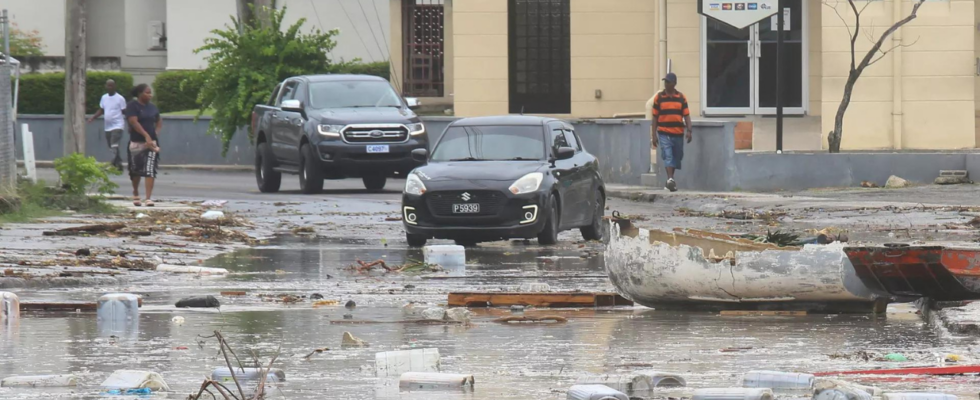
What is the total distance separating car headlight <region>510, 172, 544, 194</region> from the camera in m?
17.4

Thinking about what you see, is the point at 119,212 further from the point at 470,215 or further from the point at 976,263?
the point at 976,263

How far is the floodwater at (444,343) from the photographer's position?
8070 millimetres

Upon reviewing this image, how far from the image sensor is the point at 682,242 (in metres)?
11.3

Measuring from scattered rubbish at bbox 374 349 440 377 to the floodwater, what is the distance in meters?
0.08

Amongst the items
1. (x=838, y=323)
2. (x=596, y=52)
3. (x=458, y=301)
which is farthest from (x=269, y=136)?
(x=838, y=323)

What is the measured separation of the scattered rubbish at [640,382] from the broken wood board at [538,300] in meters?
3.71

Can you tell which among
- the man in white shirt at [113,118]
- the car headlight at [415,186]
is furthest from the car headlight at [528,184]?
the man in white shirt at [113,118]

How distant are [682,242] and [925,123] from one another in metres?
18.7

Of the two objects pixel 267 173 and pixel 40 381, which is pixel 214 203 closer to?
pixel 267 173

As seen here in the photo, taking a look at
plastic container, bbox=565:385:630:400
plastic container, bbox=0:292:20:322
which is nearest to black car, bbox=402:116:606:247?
plastic container, bbox=0:292:20:322

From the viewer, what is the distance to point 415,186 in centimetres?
1773

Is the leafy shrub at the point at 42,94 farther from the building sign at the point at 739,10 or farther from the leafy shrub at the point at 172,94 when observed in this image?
the building sign at the point at 739,10

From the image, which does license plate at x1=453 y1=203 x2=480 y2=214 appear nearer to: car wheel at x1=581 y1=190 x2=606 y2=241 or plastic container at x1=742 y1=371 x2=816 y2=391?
car wheel at x1=581 y1=190 x2=606 y2=241

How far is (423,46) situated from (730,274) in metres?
31.7
